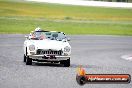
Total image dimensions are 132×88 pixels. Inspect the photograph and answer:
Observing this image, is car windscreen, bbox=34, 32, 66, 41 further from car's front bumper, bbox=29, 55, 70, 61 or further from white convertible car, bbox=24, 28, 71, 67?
car's front bumper, bbox=29, 55, 70, 61

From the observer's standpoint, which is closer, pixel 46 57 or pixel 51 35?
pixel 46 57

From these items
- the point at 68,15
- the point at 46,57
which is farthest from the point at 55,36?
the point at 68,15

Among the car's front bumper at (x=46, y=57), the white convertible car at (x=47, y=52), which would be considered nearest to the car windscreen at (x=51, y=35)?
the white convertible car at (x=47, y=52)

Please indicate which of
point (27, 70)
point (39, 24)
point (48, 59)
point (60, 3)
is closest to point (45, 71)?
point (27, 70)

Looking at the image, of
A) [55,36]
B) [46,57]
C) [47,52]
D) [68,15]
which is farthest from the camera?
[68,15]

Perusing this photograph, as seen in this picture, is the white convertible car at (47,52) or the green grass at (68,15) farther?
the green grass at (68,15)

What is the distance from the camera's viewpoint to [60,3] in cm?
7719

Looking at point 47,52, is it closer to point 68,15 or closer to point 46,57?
point 46,57

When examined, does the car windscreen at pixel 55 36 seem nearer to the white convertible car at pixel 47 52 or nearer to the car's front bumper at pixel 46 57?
the white convertible car at pixel 47 52

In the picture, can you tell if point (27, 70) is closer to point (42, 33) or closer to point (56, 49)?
point (56, 49)

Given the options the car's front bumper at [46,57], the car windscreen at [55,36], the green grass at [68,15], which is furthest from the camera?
the green grass at [68,15]

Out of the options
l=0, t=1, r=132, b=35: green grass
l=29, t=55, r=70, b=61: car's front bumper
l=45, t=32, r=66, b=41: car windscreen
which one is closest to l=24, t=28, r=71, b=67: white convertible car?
l=29, t=55, r=70, b=61: car's front bumper

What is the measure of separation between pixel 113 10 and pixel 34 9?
1097cm

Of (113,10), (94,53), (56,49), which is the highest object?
(56,49)
